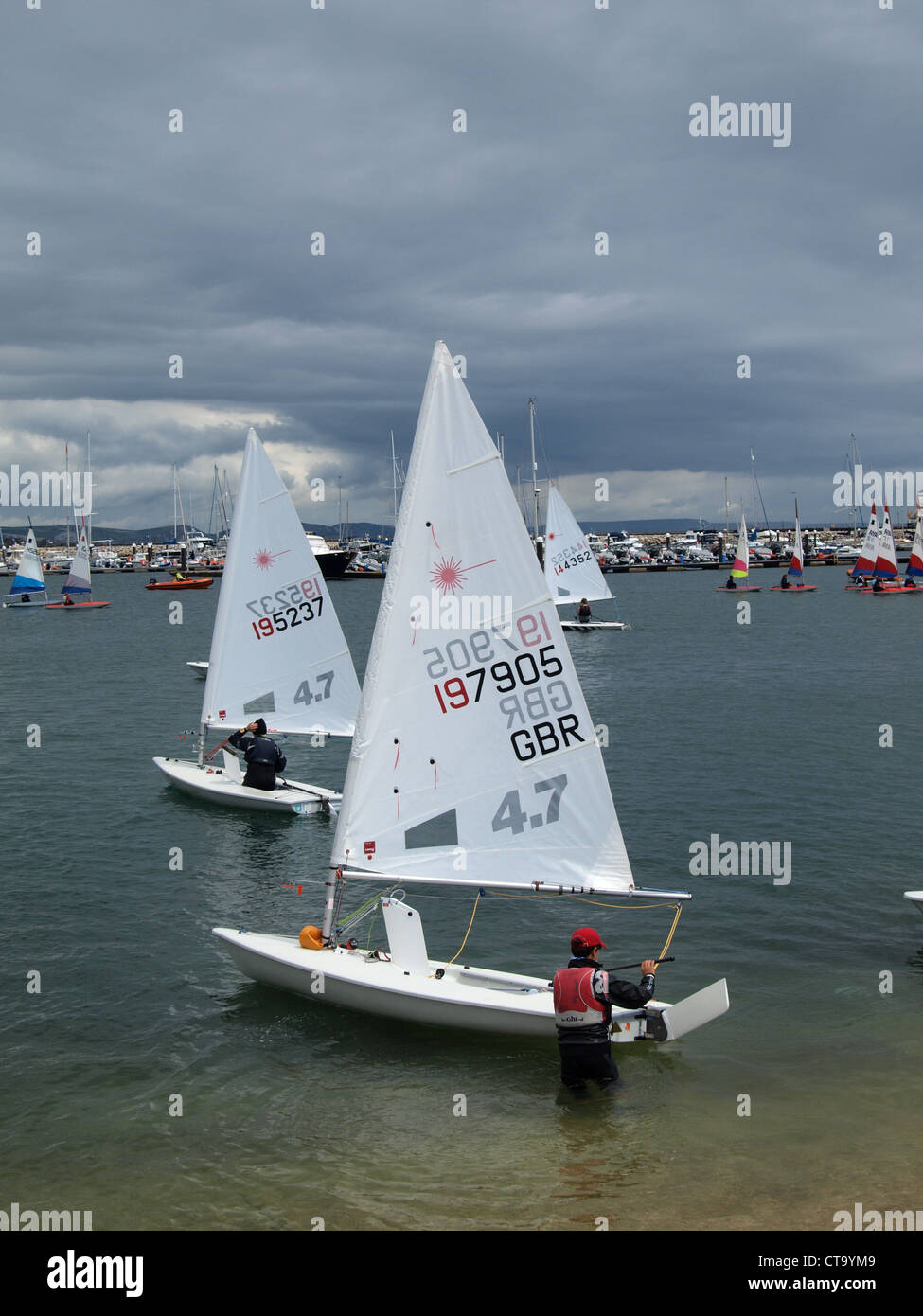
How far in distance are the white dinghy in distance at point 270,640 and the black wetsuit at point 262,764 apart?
0.28m

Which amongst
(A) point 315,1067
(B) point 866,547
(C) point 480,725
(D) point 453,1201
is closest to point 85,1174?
(A) point 315,1067

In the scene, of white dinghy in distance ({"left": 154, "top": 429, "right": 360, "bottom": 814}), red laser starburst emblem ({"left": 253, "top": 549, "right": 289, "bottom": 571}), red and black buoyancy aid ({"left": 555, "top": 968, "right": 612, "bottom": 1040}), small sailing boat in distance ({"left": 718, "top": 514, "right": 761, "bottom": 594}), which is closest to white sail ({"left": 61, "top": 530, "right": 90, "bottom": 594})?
small sailing boat in distance ({"left": 718, "top": 514, "right": 761, "bottom": 594})

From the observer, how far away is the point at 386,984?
12.9 m

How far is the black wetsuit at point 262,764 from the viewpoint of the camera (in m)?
23.7

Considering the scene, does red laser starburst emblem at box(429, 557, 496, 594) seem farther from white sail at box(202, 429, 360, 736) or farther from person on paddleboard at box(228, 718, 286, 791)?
white sail at box(202, 429, 360, 736)

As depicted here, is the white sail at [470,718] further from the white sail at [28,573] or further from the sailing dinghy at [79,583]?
the white sail at [28,573]

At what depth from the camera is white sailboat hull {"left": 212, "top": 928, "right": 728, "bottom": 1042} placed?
1229cm

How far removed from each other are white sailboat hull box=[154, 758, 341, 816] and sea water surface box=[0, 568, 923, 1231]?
42cm

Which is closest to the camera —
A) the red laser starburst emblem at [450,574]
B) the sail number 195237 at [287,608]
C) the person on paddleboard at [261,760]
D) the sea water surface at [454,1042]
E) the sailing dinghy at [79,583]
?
the sea water surface at [454,1042]

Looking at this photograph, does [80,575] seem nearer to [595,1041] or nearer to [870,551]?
[870,551]

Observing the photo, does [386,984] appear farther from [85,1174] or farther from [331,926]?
[85,1174]

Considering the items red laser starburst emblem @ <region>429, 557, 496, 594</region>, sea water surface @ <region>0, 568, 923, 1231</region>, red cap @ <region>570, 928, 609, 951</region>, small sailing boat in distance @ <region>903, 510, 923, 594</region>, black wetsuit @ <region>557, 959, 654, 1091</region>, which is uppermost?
small sailing boat in distance @ <region>903, 510, 923, 594</region>

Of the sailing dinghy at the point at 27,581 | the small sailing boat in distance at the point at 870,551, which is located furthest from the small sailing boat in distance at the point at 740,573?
the sailing dinghy at the point at 27,581

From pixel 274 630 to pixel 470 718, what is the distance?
12557mm
